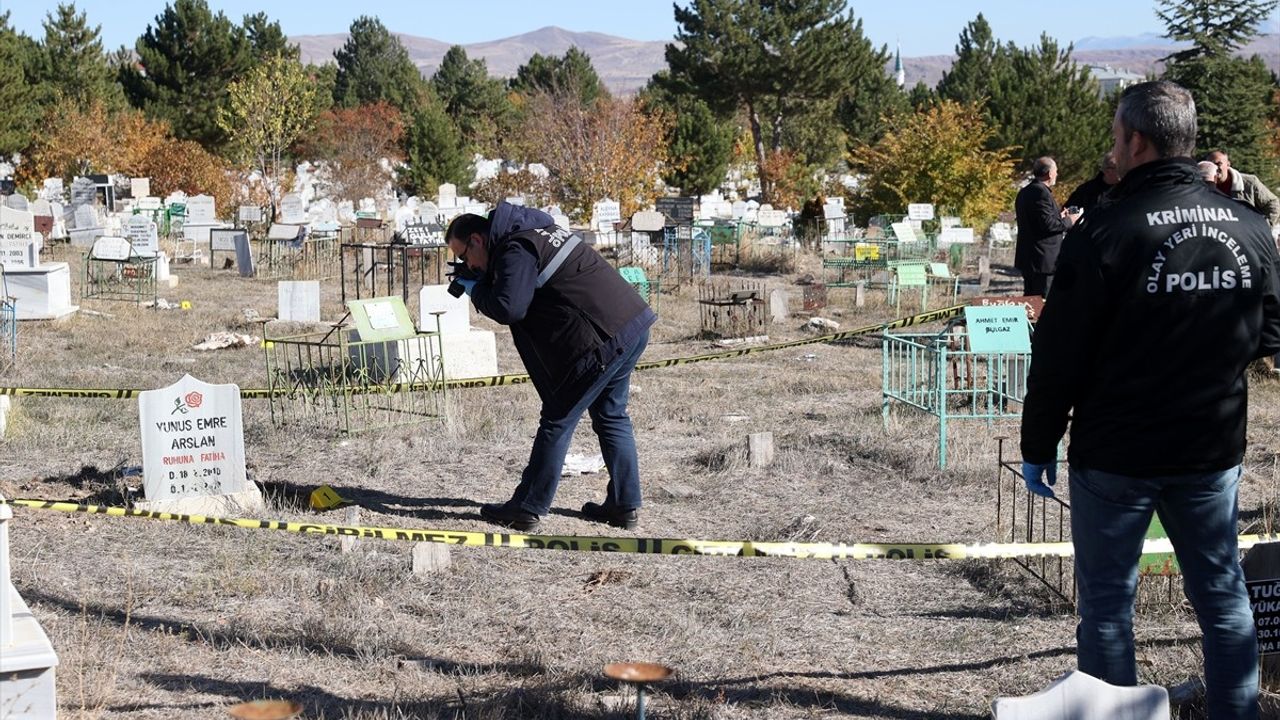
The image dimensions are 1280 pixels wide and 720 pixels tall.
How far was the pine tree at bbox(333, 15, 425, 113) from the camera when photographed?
54344 mm

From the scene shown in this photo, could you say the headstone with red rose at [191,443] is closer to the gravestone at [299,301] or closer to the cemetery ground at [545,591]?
the cemetery ground at [545,591]

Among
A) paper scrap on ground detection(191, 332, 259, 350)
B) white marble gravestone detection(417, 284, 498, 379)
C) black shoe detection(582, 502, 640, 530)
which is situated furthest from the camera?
paper scrap on ground detection(191, 332, 259, 350)

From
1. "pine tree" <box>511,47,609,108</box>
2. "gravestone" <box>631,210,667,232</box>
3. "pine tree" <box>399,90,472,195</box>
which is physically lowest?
"gravestone" <box>631,210,667,232</box>

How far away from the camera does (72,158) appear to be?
3619 cm

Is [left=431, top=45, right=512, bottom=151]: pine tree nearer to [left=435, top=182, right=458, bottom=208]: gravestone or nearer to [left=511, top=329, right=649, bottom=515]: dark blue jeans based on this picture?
[left=435, top=182, right=458, bottom=208]: gravestone

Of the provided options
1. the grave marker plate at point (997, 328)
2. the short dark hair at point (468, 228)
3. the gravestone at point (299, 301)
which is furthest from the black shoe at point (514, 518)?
the gravestone at point (299, 301)

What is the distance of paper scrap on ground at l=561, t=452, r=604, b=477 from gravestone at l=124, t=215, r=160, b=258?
43.9 ft

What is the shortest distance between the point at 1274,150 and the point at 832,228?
1896 cm

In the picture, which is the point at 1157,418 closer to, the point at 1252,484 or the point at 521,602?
the point at 521,602

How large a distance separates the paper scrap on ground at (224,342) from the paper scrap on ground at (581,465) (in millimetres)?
6910

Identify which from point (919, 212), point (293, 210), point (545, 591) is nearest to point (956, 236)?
point (919, 212)

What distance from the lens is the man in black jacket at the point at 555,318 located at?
18.8 ft

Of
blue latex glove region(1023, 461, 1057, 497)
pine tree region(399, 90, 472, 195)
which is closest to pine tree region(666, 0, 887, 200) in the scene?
pine tree region(399, 90, 472, 195)

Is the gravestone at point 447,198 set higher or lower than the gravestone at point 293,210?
higher
